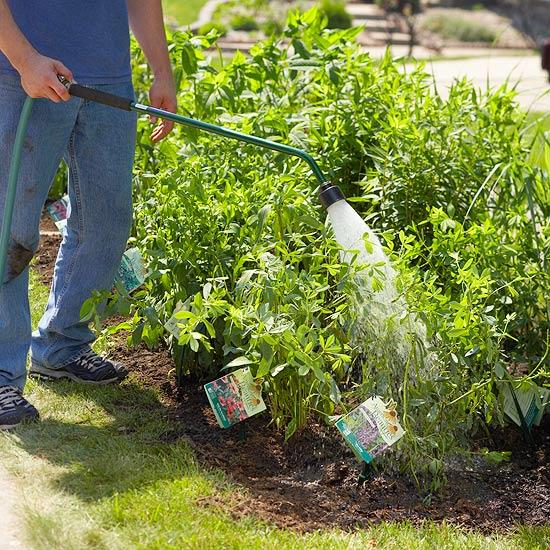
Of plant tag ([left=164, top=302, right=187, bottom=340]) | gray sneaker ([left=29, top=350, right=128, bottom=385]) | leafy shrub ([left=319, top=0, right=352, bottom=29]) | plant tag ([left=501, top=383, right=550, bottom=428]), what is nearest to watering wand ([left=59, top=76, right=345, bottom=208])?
plant tag ([left=164, top=302, right=187, bottom=340])

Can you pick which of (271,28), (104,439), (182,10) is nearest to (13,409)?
(104,439)

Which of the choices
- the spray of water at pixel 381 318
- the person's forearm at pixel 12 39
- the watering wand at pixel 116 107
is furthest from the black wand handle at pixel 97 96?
the spray of water at pixel 381 318

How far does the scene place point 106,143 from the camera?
361 cm

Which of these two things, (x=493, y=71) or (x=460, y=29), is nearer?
(x=493, y=71)

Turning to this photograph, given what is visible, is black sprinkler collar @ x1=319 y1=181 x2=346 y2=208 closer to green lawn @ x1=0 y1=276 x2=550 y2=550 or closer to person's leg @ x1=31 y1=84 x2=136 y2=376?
person's leg @ x1=31 y1=84 x2=136 y2=376

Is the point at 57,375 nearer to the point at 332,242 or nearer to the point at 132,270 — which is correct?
the point at 132,270

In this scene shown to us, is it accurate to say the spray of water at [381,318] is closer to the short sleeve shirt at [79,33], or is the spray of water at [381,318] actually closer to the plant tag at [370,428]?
the plant tag at [370,428]

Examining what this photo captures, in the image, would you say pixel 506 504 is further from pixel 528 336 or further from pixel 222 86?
pixel 222 86

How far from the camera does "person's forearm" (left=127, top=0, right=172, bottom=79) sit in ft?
12.3

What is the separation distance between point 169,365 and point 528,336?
4.16ft

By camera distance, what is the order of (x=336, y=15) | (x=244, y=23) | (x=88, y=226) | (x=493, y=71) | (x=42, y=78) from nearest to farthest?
(x=42, y=78) → (x=88, y=226) → (x=493, y=71) → (x=244, y=23) → (x=336, y=15)

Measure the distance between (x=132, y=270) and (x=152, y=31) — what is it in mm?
818

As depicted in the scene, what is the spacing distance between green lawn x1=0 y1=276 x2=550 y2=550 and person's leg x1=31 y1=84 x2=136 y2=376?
0.33 m

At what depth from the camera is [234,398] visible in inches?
131
